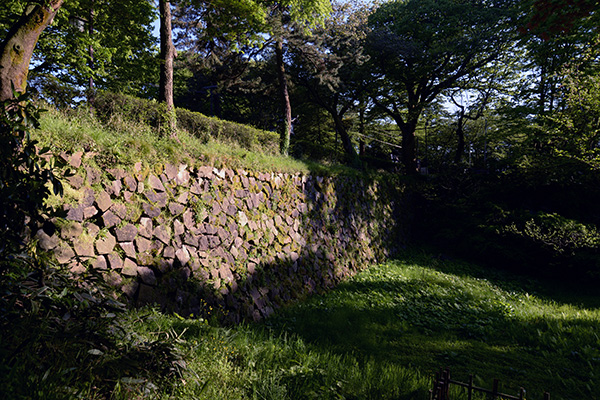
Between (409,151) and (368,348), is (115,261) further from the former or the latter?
(409,151)

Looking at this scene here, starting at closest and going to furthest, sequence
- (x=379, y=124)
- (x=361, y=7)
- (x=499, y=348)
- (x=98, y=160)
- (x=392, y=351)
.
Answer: (x=98, y=160) < (x=392, y=351) < (x=499, y=348) < (x=361, y=7) < (x=379, y=124)

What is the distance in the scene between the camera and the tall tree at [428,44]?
1495cm

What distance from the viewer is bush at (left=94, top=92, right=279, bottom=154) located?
6625mm

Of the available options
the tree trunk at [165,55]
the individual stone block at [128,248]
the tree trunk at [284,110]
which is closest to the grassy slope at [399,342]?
the individual stone block at [128,248]

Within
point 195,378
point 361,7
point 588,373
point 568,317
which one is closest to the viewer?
point 195,378

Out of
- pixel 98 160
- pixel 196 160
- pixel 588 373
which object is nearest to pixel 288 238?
pixel 196 160

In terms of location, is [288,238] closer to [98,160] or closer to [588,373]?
[98,160]

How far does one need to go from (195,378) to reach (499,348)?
545 cm

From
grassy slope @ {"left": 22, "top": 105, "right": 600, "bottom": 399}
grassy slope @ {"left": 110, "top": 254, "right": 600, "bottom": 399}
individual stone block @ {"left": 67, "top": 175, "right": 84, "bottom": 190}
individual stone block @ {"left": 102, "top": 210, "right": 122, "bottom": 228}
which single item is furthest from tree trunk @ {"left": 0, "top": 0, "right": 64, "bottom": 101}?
grassy slope @ {"left": 110, "top": 254, "right": 600, "bottom": 399}

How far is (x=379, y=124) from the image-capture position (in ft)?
88.1

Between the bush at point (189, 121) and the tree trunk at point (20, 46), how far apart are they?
4.43 feet

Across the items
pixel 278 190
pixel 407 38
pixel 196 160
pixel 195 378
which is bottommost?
pixel 195 378

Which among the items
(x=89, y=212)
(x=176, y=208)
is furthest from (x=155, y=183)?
(x=89, y=212)

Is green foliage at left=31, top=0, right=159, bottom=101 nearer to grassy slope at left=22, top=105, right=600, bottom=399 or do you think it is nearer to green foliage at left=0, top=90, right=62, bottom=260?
grassy slope at left=22, top=105, right=600, bottom=399
